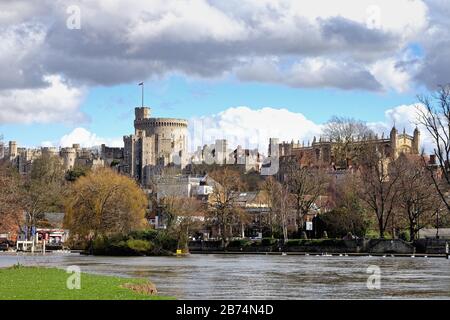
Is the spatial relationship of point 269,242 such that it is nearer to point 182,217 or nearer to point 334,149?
point 182,217

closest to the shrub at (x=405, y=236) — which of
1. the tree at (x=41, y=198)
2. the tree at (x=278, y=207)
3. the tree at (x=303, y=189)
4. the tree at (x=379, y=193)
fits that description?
the tree at (x=379, y=193)

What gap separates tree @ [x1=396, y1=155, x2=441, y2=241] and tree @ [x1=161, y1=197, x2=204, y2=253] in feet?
76.0

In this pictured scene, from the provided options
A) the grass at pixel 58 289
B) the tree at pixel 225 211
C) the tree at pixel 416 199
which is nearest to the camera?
the grass at pixel 58 289

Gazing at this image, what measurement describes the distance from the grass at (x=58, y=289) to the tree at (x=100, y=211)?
53.3 m

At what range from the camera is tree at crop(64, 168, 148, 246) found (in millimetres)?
89875

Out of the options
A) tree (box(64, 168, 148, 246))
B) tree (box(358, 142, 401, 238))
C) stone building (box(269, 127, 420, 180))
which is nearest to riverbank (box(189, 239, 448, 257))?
tree (box(358, 142, 401, 238))

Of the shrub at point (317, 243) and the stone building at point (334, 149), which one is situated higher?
the stone building at point (334, 149)

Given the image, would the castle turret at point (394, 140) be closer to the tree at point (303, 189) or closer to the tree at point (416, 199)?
the tree at point (303, 189)

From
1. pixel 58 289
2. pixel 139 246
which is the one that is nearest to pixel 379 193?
pixel 139 246

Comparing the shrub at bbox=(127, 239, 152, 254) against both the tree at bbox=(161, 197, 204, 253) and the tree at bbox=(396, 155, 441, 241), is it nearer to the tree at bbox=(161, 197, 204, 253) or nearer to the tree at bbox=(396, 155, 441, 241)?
the tree at bbox=(161, 197, 204, 253)

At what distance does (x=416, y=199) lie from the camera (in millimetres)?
89000

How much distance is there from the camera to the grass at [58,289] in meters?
26.4
